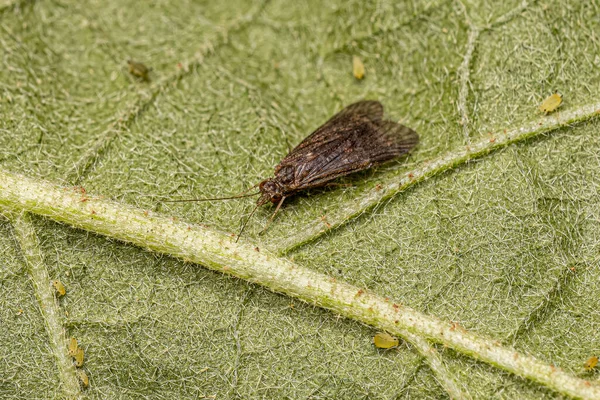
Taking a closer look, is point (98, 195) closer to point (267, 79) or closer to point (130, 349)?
point (130, 349)

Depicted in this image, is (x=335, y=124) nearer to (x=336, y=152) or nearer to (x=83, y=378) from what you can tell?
(x=336, y=152)

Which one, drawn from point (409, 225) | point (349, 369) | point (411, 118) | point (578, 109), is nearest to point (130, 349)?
point (349, 369)

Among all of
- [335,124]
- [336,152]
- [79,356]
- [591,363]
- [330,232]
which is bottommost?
[79,356]

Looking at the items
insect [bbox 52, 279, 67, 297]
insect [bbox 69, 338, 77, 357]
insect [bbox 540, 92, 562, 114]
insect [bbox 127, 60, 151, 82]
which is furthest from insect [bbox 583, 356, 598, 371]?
insect [bbox 127, 60, 151, 82]

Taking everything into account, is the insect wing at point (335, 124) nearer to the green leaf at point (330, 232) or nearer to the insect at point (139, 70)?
the green leaf at point (330, 232)

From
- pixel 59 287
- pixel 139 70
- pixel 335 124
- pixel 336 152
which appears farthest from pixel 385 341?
pixel 139 70

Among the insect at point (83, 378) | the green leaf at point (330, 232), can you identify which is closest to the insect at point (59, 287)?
the green leaf at point (330, 232)

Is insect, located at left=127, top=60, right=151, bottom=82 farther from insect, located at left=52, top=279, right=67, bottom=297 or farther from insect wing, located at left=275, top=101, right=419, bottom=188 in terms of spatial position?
insect, located at left=52, top=279, right=67, bottom=297
